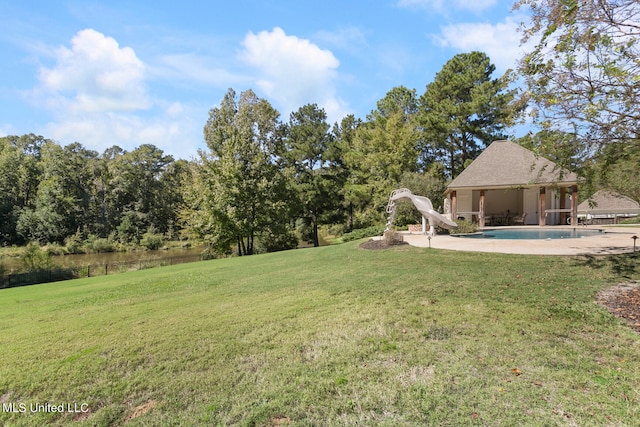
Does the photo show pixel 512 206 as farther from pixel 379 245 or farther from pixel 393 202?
pixel 379 245

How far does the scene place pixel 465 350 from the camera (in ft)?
13.3

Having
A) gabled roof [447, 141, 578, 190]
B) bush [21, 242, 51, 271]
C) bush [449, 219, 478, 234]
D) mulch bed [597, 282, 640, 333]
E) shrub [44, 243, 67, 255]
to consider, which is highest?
gabled roof [447, 141, 578, 190]

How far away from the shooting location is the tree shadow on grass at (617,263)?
A: 7.40 metres

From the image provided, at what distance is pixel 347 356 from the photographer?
4070 mm

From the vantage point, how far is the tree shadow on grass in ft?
24.3

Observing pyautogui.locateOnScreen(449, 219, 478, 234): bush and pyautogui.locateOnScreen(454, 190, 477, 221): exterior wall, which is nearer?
pyautogui.locateOnScreen(449, 219, 478, 234): bush

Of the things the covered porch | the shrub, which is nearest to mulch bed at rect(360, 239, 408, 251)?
the covered porch

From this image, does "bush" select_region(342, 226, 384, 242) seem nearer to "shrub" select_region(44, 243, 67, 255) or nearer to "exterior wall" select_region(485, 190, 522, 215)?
"exterior wall" select_region(485, 190, 522, 215)

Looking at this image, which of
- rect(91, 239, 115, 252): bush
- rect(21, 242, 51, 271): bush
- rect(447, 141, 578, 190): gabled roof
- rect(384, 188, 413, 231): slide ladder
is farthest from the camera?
rect(91, 239, 115, 252): bush

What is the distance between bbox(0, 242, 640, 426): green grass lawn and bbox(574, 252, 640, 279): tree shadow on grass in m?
0.11

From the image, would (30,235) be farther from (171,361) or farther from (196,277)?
(171,361)

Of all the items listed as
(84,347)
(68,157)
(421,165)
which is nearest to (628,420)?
(84,347)

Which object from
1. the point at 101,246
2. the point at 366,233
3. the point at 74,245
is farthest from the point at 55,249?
the point at 366,233

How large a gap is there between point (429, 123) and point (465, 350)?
2746 cm
